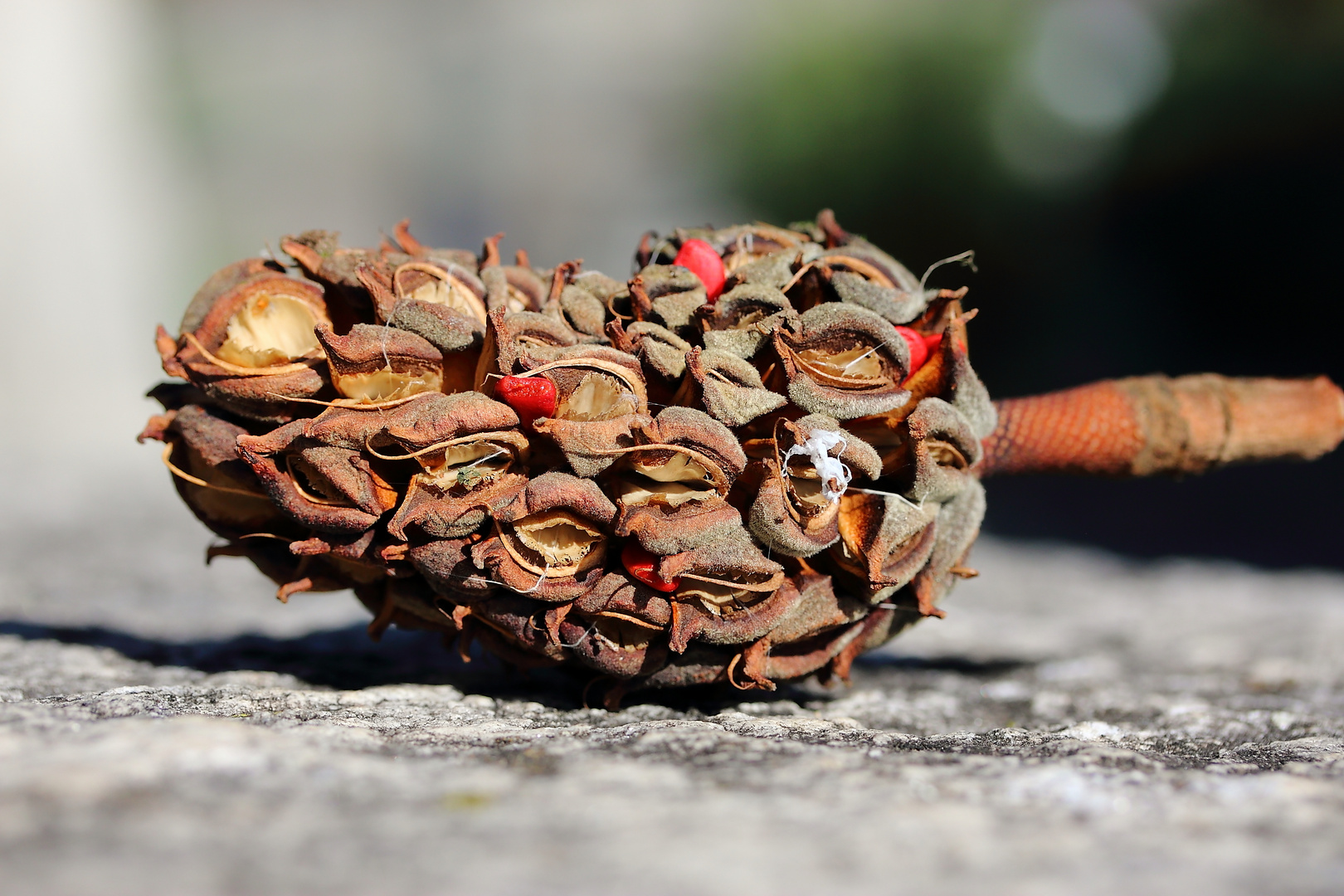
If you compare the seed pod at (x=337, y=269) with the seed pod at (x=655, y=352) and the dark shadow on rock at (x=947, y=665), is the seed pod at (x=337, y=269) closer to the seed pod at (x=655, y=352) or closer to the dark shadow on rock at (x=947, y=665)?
the seed pod at (x=655, y=352)

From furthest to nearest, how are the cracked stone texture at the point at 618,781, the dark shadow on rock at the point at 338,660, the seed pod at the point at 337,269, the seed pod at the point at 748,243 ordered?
the dark shadow on rock at the point at 338,660
the seed pod at the point at 748,243
the seed pod at the point at 337,269
the cracked stone texture at the point at 618,781

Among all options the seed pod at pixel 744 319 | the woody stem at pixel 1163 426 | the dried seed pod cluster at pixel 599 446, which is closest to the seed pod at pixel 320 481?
the dried seed pod cluster at pixel 599 446

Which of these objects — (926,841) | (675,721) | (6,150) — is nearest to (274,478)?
(675,721)

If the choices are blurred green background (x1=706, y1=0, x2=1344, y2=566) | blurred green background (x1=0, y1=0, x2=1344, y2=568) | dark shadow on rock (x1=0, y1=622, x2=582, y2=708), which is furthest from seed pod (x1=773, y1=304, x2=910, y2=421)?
blurred green background (x1=706, y1=0, x2=1344, y2=566)

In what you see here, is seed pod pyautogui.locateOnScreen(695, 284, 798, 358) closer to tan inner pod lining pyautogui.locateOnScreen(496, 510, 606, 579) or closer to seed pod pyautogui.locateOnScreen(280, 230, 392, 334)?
tan inner pod lining pyautogui.locateOnScreen(496, 510, 606, 579)

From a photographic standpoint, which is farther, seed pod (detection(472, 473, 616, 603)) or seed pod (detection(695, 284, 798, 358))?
seed pod (detection(695, 284, 798, 358))

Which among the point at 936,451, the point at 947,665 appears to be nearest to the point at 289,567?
the point at 936,451
